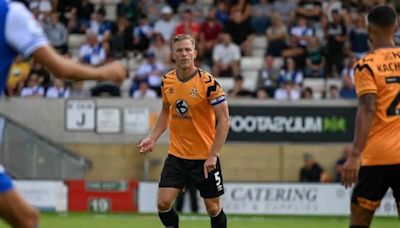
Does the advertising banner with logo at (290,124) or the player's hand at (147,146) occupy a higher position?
the player's hand at (147,146)

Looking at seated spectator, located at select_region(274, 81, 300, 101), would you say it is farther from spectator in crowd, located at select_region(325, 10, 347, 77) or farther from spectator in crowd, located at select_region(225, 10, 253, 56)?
spectator in crowd, located at select_region(225, 10, 253, 56)

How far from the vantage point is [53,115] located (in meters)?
26.0

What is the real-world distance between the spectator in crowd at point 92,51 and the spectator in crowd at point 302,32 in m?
4.66

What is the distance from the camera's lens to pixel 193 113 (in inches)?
483

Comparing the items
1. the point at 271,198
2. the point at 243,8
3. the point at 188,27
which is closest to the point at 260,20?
the point at 243,8

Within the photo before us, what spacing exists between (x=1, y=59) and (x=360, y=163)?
3423mm

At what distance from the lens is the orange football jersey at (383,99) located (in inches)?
354

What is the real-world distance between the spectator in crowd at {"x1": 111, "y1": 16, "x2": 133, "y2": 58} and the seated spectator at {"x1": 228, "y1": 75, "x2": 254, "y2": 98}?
325 cm

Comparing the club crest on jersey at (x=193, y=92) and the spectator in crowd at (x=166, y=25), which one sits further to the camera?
the spectator in crowd at (x=166, y=25)

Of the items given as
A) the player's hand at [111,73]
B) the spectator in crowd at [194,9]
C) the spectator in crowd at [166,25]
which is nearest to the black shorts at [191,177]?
the player's hand at [111,73]

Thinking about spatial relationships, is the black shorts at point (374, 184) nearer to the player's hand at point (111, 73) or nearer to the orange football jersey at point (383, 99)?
the orange football jersey at point (383, 99)

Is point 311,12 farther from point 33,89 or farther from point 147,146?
point 147,146

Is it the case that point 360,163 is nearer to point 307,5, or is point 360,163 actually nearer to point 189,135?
point 189,135

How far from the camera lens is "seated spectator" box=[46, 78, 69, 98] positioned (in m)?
26.1
